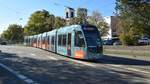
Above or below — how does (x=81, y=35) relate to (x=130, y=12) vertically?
below

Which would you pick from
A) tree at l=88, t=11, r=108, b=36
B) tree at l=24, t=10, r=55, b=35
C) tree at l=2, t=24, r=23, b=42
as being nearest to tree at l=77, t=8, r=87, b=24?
tree at l=88, t=11, r=108, b=36

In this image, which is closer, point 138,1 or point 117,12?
point 138,1

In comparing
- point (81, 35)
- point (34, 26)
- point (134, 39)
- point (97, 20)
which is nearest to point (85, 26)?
point (81, 35)

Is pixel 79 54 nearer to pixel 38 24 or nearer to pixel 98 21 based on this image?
pixel 98 21

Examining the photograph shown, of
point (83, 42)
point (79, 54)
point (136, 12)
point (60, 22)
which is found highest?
point (60, 22)

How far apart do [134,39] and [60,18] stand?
106 feet

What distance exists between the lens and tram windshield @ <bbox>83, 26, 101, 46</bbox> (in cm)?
2705

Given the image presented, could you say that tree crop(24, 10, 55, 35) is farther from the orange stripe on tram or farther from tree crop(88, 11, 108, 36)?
the orange stripe on tram

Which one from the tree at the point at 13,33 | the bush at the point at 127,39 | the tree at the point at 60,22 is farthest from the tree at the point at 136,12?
the tree at the point at 13,33

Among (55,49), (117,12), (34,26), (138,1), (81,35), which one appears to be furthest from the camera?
(34,26)

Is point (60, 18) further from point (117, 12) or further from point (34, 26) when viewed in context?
point (117, 12)

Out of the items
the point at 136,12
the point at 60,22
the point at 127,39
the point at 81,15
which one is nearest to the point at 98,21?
the point at 60,22

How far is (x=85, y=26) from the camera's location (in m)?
27.9

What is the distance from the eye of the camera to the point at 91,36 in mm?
27281
